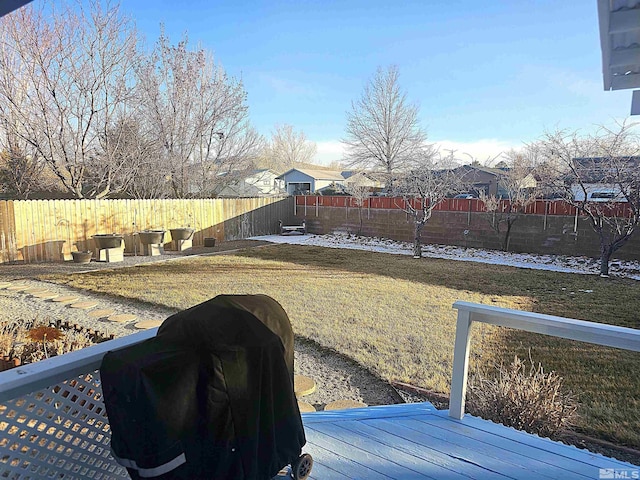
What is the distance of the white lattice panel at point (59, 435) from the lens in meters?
1.04

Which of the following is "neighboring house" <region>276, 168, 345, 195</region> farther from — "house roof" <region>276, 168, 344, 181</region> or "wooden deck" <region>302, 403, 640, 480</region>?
"wooden deck" <region>302, 403, 640, 480</region>

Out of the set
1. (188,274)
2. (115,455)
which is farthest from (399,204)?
(115,455)

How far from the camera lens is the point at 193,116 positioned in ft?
44.8

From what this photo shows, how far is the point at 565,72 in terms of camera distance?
9.51m

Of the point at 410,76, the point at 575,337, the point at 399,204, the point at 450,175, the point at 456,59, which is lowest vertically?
the point at 575,337

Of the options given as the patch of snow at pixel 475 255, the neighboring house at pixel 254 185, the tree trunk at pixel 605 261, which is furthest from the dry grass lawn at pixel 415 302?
the neighboring house at pixel 254 185

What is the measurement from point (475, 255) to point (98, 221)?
882 centimetres

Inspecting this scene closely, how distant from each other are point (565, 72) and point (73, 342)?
10918mm

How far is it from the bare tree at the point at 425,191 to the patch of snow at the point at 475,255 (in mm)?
622

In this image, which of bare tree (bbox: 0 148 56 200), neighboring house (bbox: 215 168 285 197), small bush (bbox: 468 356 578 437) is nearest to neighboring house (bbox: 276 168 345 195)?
neighboring house (bbox: 215 168 285 197)

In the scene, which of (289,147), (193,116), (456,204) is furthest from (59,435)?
(289,147)

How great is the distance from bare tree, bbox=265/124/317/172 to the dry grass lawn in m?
26.4

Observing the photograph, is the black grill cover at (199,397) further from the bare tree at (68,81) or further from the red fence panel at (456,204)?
the bare tree at (68,81)

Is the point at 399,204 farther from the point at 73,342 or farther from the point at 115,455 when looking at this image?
the point at 115,455
